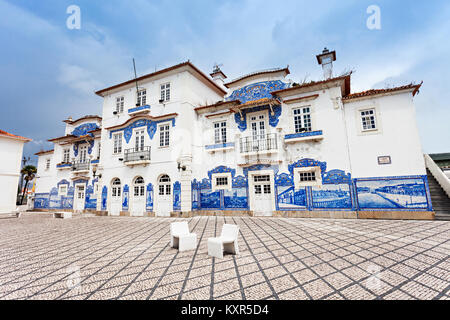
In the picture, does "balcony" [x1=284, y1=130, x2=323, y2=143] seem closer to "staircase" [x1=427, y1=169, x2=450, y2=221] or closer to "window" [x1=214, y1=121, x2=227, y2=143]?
"window" [x1=214, y1=121, x2=227, y2=143]

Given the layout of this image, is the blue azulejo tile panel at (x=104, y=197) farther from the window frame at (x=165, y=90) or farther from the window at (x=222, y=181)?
the window at (x=222, y=181)

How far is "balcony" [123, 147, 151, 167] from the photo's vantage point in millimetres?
14816

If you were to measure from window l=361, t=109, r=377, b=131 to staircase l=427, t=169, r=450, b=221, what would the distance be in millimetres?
4871

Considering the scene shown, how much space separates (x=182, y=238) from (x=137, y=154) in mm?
11329

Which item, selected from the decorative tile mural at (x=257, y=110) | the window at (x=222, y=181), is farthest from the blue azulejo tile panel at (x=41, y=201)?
the decorative tile mural at (x=257, y=110)

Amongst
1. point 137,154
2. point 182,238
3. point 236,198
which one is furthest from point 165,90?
point 182,238

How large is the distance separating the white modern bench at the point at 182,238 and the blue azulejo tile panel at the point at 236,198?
728 cm

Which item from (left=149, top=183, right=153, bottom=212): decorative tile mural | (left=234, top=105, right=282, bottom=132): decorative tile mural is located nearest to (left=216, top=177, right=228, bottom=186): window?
(left=234, top=105, right=282, bottom=132): decorative tile mural

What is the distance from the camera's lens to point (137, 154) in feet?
49.9

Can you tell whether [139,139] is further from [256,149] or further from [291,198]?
[291,198]
